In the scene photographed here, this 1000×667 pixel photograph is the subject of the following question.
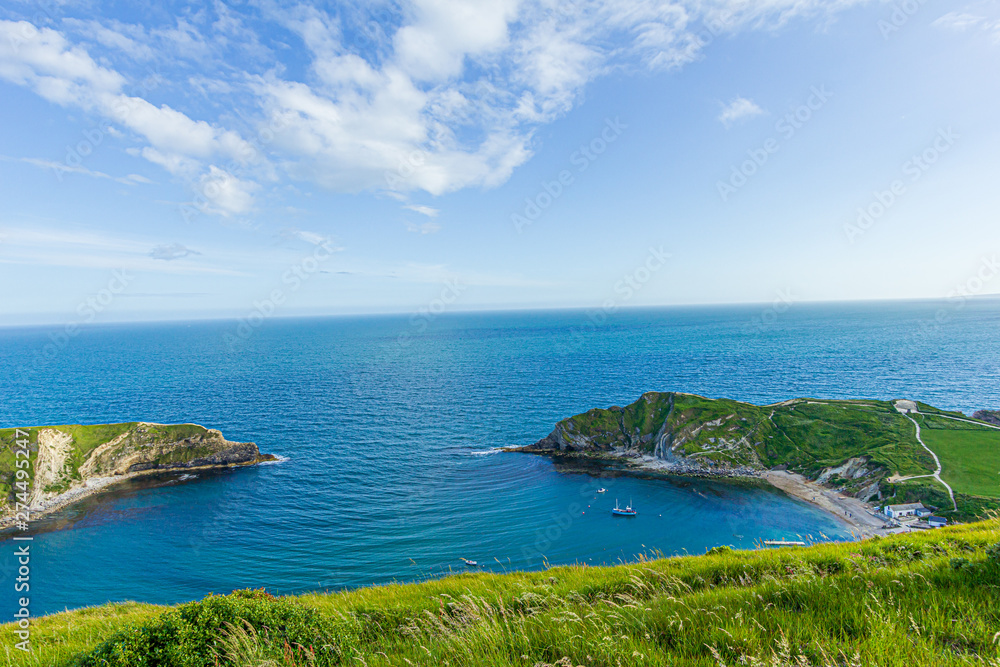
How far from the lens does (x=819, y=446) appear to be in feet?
217

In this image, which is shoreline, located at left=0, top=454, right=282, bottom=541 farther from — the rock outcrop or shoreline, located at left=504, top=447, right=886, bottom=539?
the rock outcrop

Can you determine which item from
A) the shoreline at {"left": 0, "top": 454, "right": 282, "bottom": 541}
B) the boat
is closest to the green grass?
the shoreline at {"left": 0, "top": 454, "right": 282, "bottom": 541}

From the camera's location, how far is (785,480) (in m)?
61.2

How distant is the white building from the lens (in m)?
46.8

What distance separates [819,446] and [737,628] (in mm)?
80721

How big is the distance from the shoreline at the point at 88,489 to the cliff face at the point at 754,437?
185 feet

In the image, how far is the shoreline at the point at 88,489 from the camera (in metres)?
54.1

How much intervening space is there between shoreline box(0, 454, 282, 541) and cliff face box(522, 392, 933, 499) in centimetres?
5644

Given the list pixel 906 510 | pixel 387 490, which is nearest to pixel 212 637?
pixel 387 490

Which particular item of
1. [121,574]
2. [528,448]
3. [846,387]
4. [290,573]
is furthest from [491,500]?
[846,387]

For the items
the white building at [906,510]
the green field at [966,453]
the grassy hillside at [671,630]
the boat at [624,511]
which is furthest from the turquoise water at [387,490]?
the grassy hillside at [671,630]

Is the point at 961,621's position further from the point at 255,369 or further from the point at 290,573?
the point at 255,369

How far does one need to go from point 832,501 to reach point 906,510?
295 inches

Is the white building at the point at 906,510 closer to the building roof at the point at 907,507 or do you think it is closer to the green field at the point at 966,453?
the building roof at the point at 907,507
